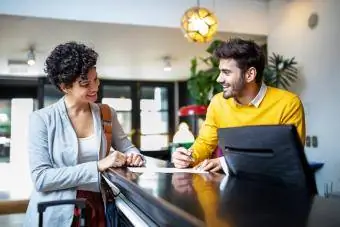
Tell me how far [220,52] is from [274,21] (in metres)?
2.87

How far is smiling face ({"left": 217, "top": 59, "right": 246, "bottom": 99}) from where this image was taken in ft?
5.69

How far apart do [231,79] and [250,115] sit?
21 cm

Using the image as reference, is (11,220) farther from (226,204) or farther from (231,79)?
(226,204)

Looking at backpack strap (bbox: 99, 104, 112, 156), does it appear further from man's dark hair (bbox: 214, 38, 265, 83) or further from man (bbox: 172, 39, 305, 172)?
man's dark hair (bbox: 214, 38, 265, 83)

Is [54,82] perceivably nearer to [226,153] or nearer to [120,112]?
[226,153]

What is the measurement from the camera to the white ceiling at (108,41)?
4.03 m

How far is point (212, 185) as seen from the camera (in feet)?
2.93

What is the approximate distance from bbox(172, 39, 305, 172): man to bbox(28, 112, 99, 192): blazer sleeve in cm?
51

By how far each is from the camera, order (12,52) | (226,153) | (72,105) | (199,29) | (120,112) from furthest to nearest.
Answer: (120,112)
(12,52)
(199,29)
(72,105)
(226,153)

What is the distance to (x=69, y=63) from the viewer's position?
1.35 meters

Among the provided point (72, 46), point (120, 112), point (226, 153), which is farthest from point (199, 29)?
point (120, 112)

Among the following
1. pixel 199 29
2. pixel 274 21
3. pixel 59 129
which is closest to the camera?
pixel 59 129

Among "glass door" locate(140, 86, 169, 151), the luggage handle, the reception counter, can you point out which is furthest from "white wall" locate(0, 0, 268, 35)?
"glass door" locate(140, 86, 169, 151)

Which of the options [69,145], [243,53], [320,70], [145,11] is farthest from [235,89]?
[145,11]
